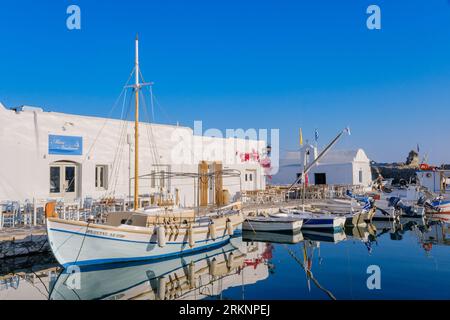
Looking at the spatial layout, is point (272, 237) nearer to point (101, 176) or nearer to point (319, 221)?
point (319, 221)

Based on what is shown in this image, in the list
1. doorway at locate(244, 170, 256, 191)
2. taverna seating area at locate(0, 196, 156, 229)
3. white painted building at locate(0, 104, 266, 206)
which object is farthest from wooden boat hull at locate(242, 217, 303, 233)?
doorway at locate(244, 170, 256, 191)

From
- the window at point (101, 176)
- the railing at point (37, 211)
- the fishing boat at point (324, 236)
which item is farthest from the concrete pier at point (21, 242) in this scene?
the fishing boat at point (324, 236)

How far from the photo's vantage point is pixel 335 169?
131ft

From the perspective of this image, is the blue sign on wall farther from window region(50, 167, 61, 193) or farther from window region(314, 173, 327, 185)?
window region(314, 173, 327, 185)

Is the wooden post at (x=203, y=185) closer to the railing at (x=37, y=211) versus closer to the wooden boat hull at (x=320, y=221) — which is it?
the wooden boat hull at (x=320, y=221)

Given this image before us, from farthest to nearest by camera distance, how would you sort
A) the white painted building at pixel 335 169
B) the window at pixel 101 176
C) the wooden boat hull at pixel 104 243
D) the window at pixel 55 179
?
the white painted building at pixel 335 169, the window at pixel 101 176, the window at pixel 55 179, the wooden boat hull at pixel 104 243

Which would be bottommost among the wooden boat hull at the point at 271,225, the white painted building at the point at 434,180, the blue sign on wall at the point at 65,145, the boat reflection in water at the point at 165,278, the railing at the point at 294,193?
the boat reflection in water at the point at 165,278

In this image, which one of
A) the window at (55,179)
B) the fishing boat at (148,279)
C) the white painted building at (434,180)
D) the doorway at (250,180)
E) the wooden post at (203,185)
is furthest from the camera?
the white painted building at (434,180)

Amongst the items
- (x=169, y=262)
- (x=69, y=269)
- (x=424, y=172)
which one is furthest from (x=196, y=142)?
(x=424, y=172)

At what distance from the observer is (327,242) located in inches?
747

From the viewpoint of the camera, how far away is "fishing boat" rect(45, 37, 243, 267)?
41.3 ft

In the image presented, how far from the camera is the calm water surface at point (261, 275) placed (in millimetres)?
10703

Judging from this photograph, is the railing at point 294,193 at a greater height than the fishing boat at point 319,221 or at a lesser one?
greater
